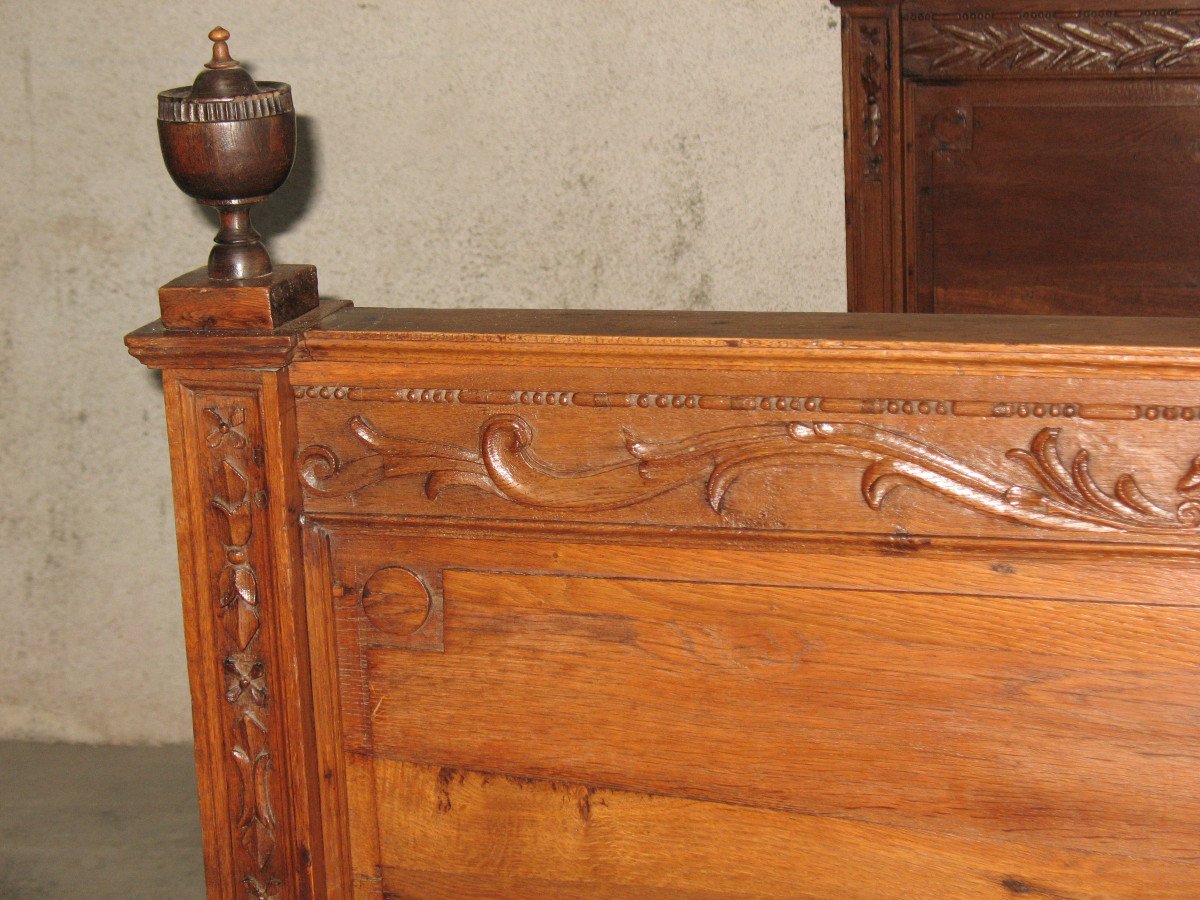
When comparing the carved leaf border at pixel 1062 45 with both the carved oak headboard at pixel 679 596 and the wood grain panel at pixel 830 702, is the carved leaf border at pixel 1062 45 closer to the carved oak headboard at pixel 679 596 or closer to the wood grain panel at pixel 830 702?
the carved oak headboard at pixel 679 596

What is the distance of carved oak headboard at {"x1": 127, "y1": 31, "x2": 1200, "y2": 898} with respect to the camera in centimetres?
113

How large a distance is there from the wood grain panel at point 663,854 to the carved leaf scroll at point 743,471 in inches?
10.9

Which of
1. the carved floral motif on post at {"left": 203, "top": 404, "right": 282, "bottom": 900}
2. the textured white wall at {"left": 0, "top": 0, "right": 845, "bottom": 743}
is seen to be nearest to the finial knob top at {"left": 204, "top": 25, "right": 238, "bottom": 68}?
the carved floral motif on post at {"left": 203, "top": 404, "right": 282, "bottom": 900}

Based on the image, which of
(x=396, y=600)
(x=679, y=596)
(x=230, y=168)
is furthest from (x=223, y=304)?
(x=679, y=596)

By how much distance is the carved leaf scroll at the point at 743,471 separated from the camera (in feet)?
3.65

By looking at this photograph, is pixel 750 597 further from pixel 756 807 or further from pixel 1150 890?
pixel 1150 890

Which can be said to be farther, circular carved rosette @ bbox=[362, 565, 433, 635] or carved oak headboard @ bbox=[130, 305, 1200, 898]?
circular carved rosette @ bbox=[362, 565, 433, 635]

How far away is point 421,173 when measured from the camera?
2541mm

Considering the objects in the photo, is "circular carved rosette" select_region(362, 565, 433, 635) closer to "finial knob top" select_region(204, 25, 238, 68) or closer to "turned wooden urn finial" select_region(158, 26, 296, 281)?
"turned wooden urn finial" select_region(158, 26, 296, 281)

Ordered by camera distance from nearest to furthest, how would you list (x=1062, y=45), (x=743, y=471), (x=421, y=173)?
(x=743, y=471) < (x=1062, y=45) < (x=421, y=173)

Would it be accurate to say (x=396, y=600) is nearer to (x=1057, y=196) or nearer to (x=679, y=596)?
(x=679, y=596)

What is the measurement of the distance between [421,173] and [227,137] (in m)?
1.38

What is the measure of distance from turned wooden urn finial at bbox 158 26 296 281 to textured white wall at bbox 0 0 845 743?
130 centimetres

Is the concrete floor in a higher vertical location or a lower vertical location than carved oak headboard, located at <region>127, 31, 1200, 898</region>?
lower
